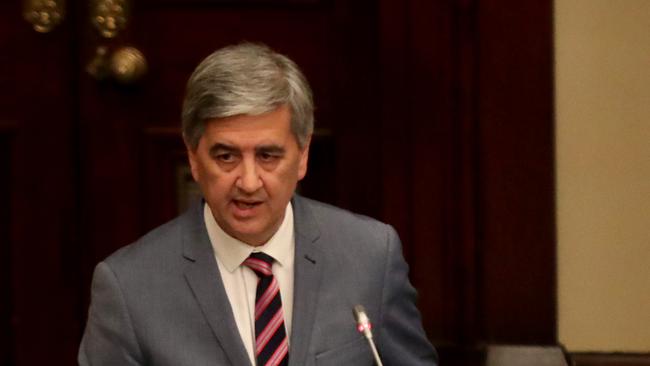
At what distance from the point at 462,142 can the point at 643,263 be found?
1.51 ft

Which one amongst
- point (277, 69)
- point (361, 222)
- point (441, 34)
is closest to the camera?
point (277, 69)

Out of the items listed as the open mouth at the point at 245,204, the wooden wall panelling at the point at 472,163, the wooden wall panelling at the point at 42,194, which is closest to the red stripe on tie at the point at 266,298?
the open mouth at the point at 245,204

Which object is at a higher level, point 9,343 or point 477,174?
point 477,174

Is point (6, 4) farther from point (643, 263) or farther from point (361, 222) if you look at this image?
point (643, 263)

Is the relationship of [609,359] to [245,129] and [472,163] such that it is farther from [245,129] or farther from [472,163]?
[245,129]

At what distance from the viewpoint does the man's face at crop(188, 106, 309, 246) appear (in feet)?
6.53

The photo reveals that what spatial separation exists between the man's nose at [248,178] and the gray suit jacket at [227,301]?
15 centimetres

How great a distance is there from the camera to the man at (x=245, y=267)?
200cm

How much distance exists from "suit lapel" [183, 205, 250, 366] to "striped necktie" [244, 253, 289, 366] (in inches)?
1.4

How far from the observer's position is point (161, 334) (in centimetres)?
204

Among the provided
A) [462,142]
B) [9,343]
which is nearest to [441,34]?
[462,142]

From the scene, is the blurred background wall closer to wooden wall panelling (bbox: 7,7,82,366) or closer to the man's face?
the man's face

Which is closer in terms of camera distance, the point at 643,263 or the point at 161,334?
the point at 161,334

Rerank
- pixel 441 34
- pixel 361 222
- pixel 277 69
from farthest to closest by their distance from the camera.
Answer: pixel 441 34 → pixel 361 222 → pixel 277 69
